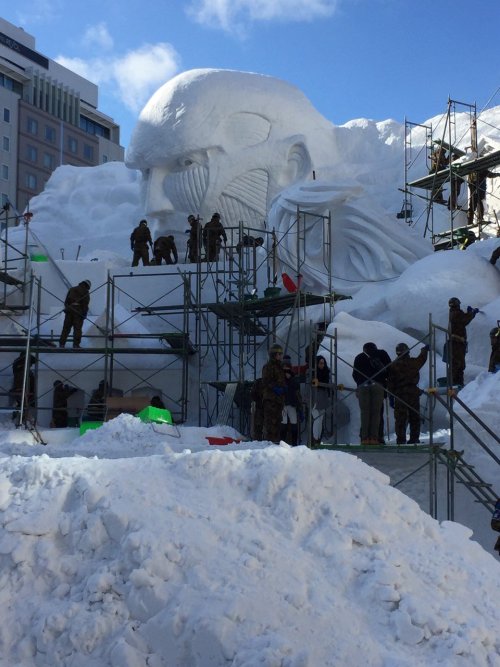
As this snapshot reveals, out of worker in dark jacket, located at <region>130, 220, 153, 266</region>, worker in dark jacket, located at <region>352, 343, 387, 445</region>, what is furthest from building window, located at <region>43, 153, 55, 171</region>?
worker in dark jacket, located at <region>352, 343, 387, 445</region>

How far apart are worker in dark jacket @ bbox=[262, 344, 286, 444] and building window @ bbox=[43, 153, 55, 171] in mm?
43956

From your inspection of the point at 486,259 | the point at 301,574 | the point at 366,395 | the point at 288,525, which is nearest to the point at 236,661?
the point at 301,574

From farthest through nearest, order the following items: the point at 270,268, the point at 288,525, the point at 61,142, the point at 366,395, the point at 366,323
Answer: the point at 61,142, the point at 270,268, the point at 366,323, the point at 366,395, the point at 288,525

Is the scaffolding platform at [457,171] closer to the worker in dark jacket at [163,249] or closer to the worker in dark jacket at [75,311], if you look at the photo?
the worker in dark jacket at [163,249]

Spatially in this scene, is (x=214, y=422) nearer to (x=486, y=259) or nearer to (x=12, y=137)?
(x=486, y=259)

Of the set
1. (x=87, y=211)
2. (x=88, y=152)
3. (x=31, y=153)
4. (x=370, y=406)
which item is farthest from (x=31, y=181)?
(x=370, y=406)

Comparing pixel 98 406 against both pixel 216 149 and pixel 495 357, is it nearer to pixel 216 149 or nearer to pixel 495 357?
pixel 495 357

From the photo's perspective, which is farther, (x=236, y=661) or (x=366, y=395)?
(x=366, y=395)

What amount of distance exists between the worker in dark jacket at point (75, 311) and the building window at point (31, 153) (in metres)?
38.7

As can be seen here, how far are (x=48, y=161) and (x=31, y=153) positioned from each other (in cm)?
122

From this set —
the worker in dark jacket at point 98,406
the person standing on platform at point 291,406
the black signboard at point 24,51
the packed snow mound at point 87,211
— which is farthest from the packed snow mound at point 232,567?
the black signboard at point 24,51

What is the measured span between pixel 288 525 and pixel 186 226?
15810 mm

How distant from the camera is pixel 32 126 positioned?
53812 mm

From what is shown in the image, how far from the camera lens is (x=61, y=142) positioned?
184ft
